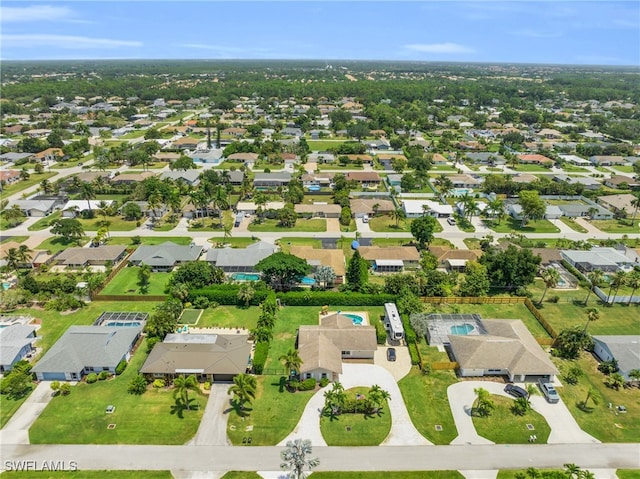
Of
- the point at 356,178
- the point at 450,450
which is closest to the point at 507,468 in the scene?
the point at 450,450

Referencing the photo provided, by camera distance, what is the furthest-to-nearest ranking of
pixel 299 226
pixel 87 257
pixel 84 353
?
pixel 299 226 < pixel 87 257 < pixel 84 353

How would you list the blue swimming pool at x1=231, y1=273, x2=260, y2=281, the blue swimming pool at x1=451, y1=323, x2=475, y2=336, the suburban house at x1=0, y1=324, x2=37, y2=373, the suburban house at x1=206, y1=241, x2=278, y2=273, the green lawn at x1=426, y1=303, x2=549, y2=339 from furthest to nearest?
1. the suburban house at x1=206, y1=241, x2=278, y2=273
2. the blue swimming pool at x1=231, y1=273, x2=260, y2=281
3. the green lawn at x1=426, y1=303, x2=549, y2=339
4. the blue swimming pool at x1=451, y1=323, x2=475, y2=336
5. the suburban house at x1=0, y1=324, x2=37, y2=373

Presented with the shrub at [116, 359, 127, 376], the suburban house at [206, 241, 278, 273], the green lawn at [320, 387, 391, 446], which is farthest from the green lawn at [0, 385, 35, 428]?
the green lawn at [320, 387, 391, 446]

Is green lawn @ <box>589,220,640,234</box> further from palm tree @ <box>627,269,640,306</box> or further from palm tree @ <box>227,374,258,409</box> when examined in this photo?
palm tree @ <box>227,374,258,409</box>

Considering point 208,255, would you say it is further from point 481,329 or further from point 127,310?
point 481,329

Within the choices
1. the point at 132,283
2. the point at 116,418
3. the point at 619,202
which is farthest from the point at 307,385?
the point at 619,202

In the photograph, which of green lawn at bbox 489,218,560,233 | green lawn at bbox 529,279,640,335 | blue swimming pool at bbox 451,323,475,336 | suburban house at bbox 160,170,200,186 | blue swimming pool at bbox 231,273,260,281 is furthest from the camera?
suburban house at bbox 160,170,200,186

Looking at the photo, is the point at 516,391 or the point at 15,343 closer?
the point at 516,391

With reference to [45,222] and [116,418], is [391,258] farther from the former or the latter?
[45,222]
